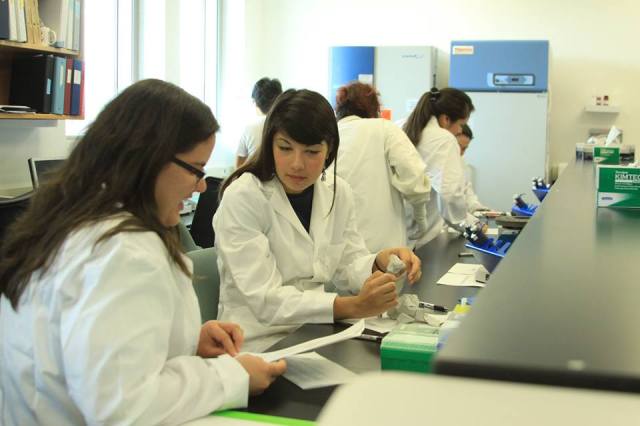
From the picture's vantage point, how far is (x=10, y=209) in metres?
2.24

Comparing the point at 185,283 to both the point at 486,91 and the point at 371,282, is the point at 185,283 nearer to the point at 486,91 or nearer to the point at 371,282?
the point at 371,282

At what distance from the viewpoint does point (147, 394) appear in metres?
0.97

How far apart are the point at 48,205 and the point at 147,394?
1.22 feet

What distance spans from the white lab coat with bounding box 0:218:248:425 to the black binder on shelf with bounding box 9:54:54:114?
2476mm

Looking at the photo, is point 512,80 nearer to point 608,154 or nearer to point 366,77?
point 366,77

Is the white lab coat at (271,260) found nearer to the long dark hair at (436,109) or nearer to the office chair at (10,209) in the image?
the office chair at (10,209)

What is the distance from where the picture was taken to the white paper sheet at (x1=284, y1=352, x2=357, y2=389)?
4.22ft

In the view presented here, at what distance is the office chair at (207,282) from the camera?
1847 millimetres

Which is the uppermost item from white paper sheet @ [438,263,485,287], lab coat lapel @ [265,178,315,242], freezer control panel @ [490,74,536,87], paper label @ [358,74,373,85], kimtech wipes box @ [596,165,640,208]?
paper label @ [358,74,373,85]

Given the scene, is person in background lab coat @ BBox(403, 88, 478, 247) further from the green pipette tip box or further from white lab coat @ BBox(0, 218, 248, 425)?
white lab coat @ BBox(0, 218, 248, 425)

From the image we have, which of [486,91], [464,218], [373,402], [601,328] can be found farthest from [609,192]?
[486,91]

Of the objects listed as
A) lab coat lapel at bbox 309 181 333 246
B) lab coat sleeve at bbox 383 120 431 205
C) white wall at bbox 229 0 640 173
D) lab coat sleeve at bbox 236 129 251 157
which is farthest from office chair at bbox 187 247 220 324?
white wall at bbox 229 0 640 173

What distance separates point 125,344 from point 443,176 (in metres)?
2.61

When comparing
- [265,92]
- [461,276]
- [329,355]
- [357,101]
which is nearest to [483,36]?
[265,92]
